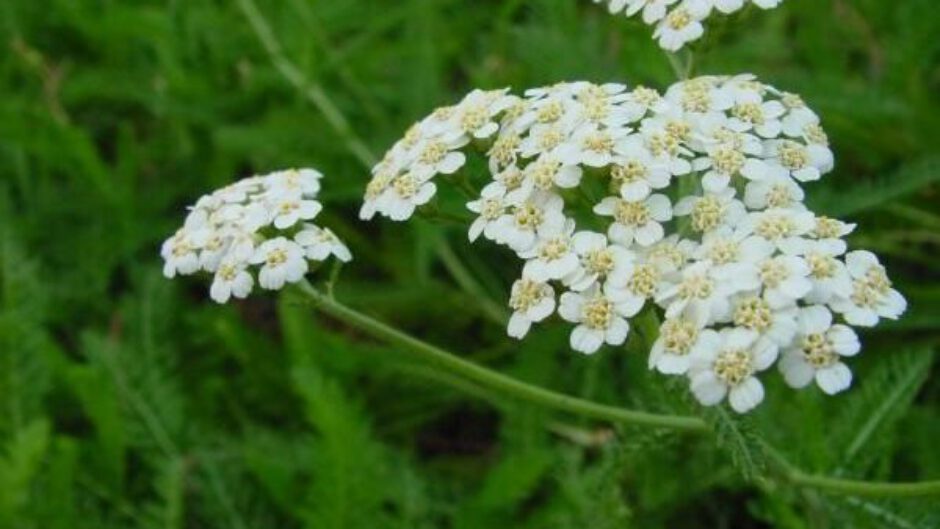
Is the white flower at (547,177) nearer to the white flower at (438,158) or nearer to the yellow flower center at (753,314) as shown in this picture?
the white flower at (438,158)

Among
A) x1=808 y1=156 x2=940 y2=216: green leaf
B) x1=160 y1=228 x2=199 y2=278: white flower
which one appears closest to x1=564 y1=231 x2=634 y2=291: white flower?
x1=160 y1=228 x2=199 y2=278: white flower

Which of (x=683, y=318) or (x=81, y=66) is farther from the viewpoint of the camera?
(x=81, y=66)

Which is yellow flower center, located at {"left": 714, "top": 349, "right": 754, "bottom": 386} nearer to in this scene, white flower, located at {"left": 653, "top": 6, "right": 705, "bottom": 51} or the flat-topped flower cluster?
the flat-topped flower cluster

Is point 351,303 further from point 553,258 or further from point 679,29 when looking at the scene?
point 553,258

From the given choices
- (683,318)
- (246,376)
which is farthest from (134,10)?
(683,318)

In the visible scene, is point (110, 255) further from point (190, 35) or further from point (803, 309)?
point (803, 309)
